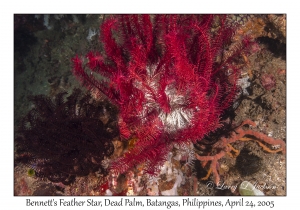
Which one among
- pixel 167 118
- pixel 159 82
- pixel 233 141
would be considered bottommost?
pixel 233 141

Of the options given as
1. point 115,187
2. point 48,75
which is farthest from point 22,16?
point 115,187

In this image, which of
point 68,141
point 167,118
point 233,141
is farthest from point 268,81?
point 68,141

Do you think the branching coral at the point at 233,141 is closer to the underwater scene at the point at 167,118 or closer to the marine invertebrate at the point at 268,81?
the underwater scene at the point at 167,118

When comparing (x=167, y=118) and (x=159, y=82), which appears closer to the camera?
(x=159, y=82)

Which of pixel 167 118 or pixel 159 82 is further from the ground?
pixel 159 82

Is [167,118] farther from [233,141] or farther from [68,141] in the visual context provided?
[68,141]
